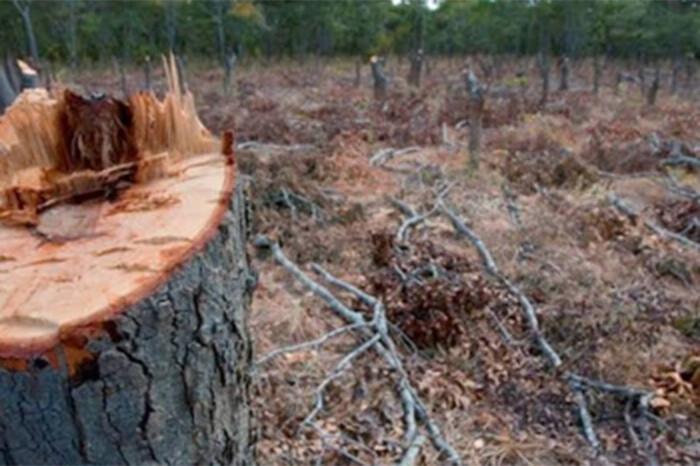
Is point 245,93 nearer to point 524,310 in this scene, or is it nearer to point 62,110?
point 524,310

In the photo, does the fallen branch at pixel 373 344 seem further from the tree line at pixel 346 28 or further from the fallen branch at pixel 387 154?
the tree line at pixel 346 28

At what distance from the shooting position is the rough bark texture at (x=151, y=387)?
80 centimetres

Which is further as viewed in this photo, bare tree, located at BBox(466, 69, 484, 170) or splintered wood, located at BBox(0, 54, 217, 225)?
bare tree, located at BBox(466, 69, 484, 170)

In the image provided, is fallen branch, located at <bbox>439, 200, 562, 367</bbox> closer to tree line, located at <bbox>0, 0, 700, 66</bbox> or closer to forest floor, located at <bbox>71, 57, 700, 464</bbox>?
forest floor, located at <bbox>71, 57, 700, 464</bbox>

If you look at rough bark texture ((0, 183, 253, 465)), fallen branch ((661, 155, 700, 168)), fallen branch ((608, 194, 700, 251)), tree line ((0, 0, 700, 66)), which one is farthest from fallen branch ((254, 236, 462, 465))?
tree line ((0, 0, 700, 66))

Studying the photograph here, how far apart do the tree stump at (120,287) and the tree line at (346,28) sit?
17.9m

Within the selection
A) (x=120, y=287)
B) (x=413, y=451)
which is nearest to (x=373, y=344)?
(x=413, y=451)

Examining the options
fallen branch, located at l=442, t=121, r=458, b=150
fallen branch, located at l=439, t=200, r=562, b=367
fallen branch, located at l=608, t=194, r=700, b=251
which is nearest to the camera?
fallen branch, located at l=439, t=200, r=562, b=367

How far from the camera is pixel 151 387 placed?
2.89 feet

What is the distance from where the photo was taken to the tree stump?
795mm

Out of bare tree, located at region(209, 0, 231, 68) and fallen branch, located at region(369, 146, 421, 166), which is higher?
bare tree, located at region(209, 0, 231, 68)

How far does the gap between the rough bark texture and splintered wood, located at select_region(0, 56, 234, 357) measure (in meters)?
0.03

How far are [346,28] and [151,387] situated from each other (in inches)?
1000

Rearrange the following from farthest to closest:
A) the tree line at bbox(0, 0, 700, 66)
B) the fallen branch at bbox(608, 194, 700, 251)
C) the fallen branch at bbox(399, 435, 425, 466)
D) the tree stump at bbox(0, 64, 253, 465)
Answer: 1. the tree line at bbox(0, 0, 700, 66)
2. the fallen branch at bbox(608, 194, 700, 251)
3. the fallen branch at bbox(399, 435, 425, 466)
4. the tree stump at bbox(0, 64, 253, 465)
